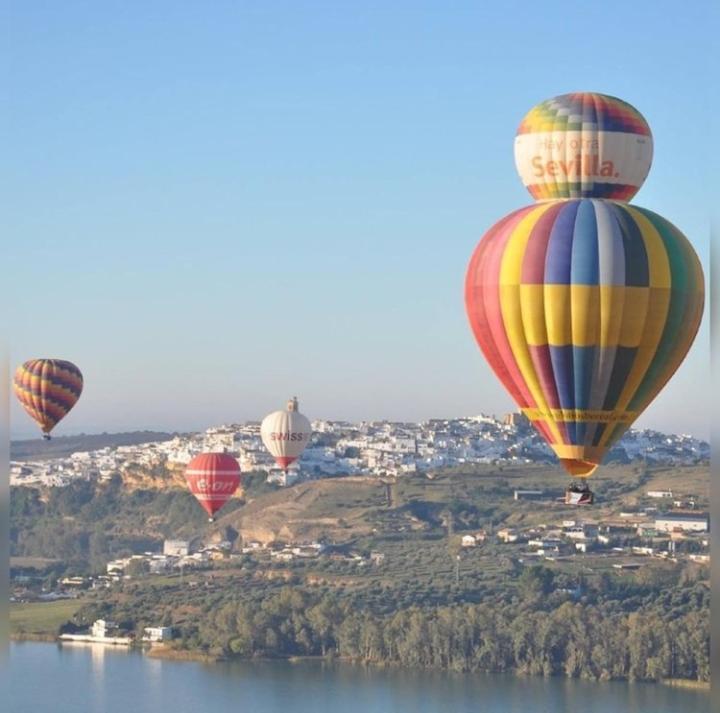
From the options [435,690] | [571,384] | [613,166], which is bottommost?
[435,690]

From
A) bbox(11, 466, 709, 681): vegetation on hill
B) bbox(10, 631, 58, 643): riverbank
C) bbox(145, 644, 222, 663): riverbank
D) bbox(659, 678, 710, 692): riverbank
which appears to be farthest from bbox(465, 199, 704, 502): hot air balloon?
bbox(10, 631, 58, 643): riverbank

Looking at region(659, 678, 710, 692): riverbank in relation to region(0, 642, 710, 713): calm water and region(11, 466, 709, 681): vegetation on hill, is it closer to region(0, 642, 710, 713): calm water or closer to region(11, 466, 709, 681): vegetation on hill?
region(11, 466, 709, 681): vegetation on hill

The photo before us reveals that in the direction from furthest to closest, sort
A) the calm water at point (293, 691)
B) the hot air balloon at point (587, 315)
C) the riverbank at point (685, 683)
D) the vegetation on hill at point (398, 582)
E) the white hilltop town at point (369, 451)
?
the white hilltop town at point (369, 451) → the vegetation on hill at point (398, 582) → the riverbank at point (685, 683) → the calm water at point (293, 691) → the hot air balloon at point (587, 315)

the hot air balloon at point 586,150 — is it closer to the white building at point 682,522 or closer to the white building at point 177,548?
the white building at point 682,522

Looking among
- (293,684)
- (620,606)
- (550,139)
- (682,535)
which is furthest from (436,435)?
(550,139)

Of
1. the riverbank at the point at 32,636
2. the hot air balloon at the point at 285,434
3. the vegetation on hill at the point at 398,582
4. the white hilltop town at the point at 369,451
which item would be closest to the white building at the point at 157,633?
the vegetation on hill at the point at 398,582

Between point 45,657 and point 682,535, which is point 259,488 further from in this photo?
point 45,657
